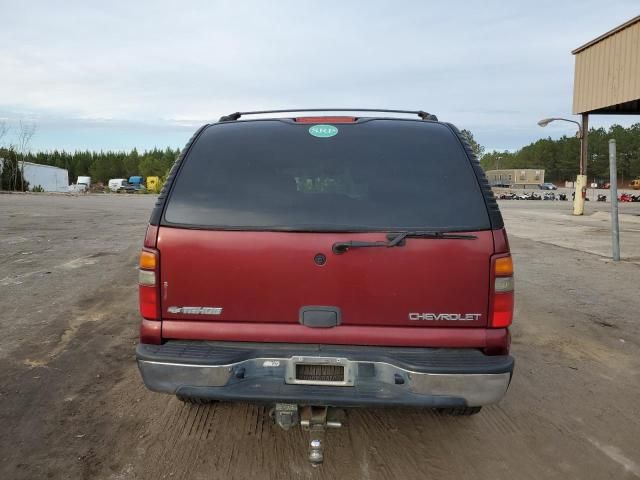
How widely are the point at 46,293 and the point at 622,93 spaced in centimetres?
1899

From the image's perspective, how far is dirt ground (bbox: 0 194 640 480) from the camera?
9.34ft

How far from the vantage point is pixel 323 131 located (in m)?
2.97

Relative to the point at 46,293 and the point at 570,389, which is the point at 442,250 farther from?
the point at 46,293

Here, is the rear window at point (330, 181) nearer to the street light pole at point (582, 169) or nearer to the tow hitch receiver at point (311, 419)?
the tow hitch receiver at point (311, 419)

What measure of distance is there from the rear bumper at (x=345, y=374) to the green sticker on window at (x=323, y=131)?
1.18 meters

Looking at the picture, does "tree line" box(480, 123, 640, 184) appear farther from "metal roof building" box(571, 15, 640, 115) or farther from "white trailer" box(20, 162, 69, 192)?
"metal roof building" box(571, 15, 640, 115)

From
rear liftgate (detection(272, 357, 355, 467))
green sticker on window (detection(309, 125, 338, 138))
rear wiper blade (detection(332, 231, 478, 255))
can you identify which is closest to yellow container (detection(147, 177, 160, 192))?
green sticker on window (detection(309, 125, 338, 138))

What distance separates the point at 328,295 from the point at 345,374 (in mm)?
395

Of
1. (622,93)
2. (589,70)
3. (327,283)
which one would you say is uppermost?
(589,70)

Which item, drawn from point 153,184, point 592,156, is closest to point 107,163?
point 153,184

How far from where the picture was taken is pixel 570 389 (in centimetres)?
397

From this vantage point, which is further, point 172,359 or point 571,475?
point 571,475

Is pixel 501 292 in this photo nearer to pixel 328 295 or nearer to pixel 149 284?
pixel 328 295

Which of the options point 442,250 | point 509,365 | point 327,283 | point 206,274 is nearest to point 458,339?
point 509,365
